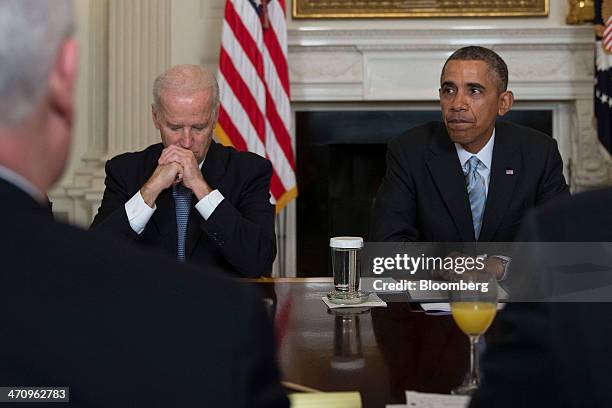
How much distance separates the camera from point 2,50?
0.68 metres

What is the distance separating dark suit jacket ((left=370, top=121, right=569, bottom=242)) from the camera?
2.90 meters

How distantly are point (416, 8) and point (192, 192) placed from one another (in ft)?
8.53

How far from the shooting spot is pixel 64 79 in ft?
2.35

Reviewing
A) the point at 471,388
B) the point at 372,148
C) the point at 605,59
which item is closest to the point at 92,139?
the point at 372,148

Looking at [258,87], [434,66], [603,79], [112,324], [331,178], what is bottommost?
[112,324]

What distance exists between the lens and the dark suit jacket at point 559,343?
88 cm

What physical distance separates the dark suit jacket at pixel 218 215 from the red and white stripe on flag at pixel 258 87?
153 centimetres

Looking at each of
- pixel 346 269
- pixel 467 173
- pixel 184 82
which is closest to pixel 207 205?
pixel 184 82

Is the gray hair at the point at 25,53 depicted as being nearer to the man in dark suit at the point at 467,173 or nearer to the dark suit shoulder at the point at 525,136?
the man in dark suit at the point at 467,173

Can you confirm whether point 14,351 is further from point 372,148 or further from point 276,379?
point 372,148

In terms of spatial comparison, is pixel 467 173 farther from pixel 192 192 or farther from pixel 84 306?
pixel 84 306

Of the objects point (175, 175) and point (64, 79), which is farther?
point (175, 175)

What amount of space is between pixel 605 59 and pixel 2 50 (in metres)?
4.39

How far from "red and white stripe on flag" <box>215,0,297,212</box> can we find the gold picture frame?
337 mm
